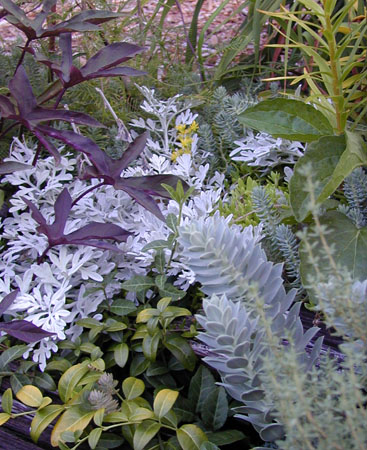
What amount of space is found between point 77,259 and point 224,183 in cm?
56

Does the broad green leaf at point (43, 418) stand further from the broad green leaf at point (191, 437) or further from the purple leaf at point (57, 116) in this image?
the purple leaf at point (57, 116)

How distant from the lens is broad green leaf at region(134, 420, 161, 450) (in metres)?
0.93

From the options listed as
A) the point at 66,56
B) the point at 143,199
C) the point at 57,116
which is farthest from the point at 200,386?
the point at 66,56

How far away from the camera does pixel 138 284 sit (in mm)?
1153

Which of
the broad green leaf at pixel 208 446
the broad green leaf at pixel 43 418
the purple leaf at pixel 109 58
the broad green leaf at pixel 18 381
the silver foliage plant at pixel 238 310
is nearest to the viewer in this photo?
the silver foliage plant at pixel 238 310

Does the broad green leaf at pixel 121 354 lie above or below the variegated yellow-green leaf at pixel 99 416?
below

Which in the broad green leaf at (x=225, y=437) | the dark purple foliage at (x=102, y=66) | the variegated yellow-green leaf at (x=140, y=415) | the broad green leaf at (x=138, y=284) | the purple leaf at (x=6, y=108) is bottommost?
the broad green leaf at (x=225, y=437)

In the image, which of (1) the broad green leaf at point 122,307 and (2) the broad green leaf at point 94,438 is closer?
(2) the broad green leaf at point 94,438

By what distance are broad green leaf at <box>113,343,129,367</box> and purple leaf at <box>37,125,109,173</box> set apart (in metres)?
0.41

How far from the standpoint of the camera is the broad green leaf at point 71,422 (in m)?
0.96

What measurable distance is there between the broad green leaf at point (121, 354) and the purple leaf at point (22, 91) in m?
0.61

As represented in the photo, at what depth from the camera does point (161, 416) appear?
0.96 m

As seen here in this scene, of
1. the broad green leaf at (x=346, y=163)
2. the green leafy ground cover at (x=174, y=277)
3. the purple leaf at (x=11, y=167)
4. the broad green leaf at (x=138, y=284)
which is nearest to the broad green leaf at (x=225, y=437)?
the green leafy ground cover at (x=174, y=277)

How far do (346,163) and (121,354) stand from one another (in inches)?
22.9
